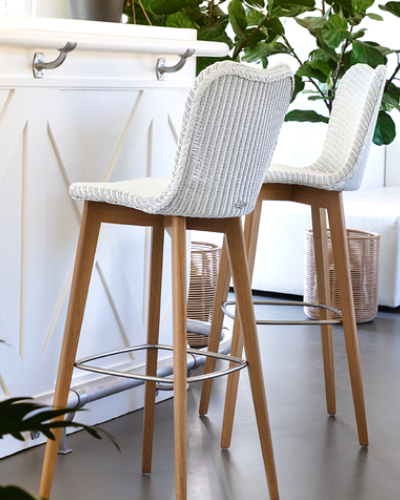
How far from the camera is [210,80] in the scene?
1.34m

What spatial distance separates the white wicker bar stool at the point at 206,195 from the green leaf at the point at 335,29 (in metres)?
1.69

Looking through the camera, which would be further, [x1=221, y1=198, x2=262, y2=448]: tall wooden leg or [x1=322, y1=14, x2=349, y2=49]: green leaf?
[x1=322, y1=14, x2=349, y2=49]: green leaf

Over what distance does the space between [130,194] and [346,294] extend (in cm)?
83

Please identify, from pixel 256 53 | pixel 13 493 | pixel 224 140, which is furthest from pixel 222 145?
pixel 256 53

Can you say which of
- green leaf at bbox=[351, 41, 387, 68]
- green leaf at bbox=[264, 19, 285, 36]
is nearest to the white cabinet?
green leaf at bbox=[264, 19, 285, 36]

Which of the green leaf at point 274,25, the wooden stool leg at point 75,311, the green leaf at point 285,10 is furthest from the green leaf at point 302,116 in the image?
the wooden stool leg at point 75,311

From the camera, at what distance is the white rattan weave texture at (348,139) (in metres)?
1.91

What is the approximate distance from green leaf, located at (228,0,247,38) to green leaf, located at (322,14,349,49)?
49 centimetres

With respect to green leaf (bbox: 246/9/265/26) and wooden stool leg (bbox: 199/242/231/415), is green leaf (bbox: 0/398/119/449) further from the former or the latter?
green leaf (bbox: 246/9/265/26)

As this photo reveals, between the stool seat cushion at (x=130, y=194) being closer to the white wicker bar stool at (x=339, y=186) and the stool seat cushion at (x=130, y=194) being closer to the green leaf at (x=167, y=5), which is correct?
the white wicker bar stool at (x=339, y=186)

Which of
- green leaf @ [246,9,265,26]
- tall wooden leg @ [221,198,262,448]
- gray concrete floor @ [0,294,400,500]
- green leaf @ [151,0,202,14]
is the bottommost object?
gray concrete floor @ [0,294,400,500]

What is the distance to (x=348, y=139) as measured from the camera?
2010 millimetres

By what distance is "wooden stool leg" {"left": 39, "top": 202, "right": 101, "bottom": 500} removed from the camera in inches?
62.9

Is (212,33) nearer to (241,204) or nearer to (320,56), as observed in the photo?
(320,56)
